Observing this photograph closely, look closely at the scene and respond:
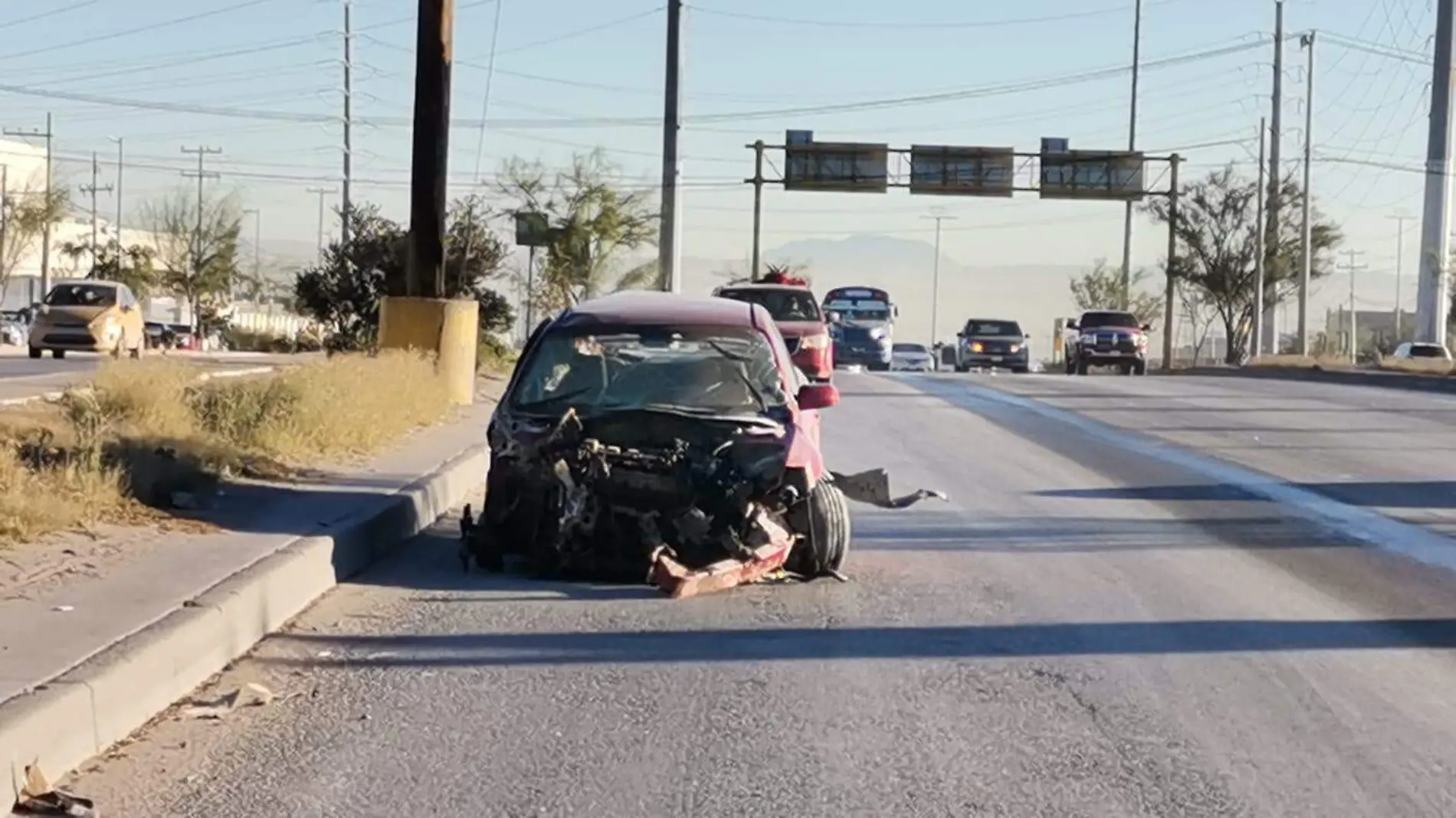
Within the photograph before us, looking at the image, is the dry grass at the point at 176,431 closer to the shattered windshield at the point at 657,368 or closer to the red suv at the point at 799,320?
the shattered windshield at the point at 657,368

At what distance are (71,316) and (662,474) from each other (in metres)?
28.1

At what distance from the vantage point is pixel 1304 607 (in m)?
10.3

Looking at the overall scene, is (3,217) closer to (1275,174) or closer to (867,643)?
(1275,174)

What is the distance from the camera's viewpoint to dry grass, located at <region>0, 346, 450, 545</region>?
10961mm

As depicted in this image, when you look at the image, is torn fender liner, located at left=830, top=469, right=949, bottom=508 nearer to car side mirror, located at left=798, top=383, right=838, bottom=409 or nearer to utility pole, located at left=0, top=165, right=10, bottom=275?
car side mirror, located at left=798, top=383, right=838, bottom=409

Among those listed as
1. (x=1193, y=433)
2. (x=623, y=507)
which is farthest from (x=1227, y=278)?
(x=623, y=507)

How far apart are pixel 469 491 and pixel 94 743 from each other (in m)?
9.10

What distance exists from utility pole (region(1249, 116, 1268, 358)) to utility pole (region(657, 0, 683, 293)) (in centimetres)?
2779

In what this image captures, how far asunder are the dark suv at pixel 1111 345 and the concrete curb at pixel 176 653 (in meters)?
38.6

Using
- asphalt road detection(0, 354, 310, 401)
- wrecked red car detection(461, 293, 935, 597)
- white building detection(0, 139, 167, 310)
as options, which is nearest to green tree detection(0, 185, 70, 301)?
white building detection(0, 139, 167, 310)

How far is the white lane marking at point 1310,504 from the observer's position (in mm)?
12625

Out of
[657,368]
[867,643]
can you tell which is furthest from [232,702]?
[657,368]

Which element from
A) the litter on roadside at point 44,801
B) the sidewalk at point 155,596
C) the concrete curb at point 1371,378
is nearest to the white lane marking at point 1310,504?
the sidewalk at point 155,596

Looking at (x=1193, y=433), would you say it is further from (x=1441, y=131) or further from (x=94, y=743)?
(x=1441, y=131)
